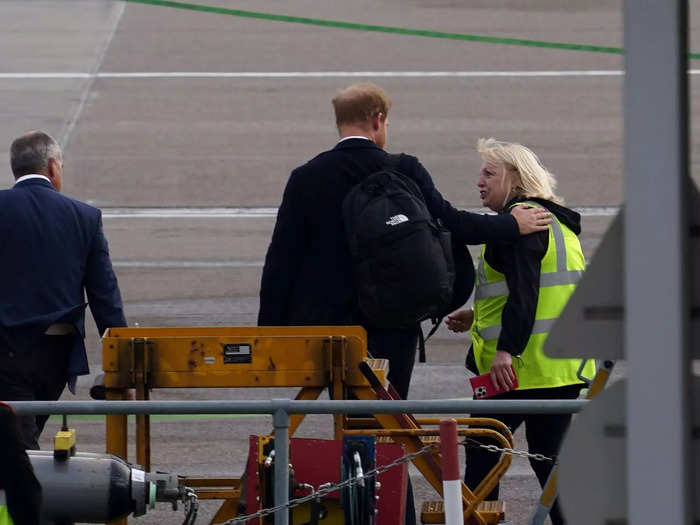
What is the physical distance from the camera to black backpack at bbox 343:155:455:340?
6996 millimetres

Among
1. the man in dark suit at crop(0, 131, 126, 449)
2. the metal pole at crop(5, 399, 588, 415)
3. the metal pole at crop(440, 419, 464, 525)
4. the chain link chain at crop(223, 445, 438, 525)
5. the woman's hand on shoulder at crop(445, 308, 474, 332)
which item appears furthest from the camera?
the woman's hand on shoulder at crop(445, 308, 474, 332)

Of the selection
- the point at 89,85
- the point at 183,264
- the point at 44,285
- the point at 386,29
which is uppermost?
Answer: the point at 386,29

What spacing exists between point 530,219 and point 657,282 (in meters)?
4.27

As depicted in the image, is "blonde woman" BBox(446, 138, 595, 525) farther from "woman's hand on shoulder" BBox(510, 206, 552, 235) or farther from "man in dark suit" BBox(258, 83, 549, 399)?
"man in dark suit" BBox(258, 83, 549, 399)

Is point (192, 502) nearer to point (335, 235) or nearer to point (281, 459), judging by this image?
point (281, 459)

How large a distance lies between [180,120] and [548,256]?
13.1 meters

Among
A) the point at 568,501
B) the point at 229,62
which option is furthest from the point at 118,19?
the point at 568,501

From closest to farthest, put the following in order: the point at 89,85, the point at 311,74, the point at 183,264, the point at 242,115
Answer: the point at 183,264, the point at 242,115, the point at 89,85, the point at 311,74

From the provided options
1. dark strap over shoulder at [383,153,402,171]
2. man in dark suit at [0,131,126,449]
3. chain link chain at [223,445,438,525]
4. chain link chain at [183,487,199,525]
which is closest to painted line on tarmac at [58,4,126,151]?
man in dark suit at [0,131,126,449]

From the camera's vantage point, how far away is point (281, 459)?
5.95 m

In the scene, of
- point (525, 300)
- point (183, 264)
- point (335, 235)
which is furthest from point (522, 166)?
point (183, 264)

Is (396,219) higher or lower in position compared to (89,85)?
lower

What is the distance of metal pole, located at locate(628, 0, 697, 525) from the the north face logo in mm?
4098

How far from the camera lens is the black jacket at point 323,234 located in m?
7.28
